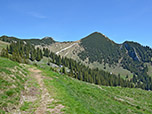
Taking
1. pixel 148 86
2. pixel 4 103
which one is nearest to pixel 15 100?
pixel 4 103

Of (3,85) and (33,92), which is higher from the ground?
(3,85)

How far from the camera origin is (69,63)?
13162 cm

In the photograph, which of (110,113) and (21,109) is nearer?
(21,109)

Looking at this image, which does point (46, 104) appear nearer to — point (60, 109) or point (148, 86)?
point (60, 109)

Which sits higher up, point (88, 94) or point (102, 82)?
point (88, 94)

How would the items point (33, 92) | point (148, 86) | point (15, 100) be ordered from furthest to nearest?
A: point (148, 86) < point (33, 92) < point (15, 100)

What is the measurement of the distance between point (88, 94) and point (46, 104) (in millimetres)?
11007

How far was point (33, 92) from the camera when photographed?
1764 centimetres

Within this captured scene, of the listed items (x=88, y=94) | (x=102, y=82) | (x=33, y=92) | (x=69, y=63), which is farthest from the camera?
(x=69, y=63)

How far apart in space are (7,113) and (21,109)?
5.13 feet

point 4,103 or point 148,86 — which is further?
point 148,86

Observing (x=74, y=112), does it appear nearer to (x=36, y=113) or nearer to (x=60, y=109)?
(x=60, y=109)

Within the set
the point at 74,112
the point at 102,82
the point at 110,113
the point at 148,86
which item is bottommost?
the point at 148,86

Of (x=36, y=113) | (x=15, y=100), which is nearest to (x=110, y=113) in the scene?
(x=36, y=113)
